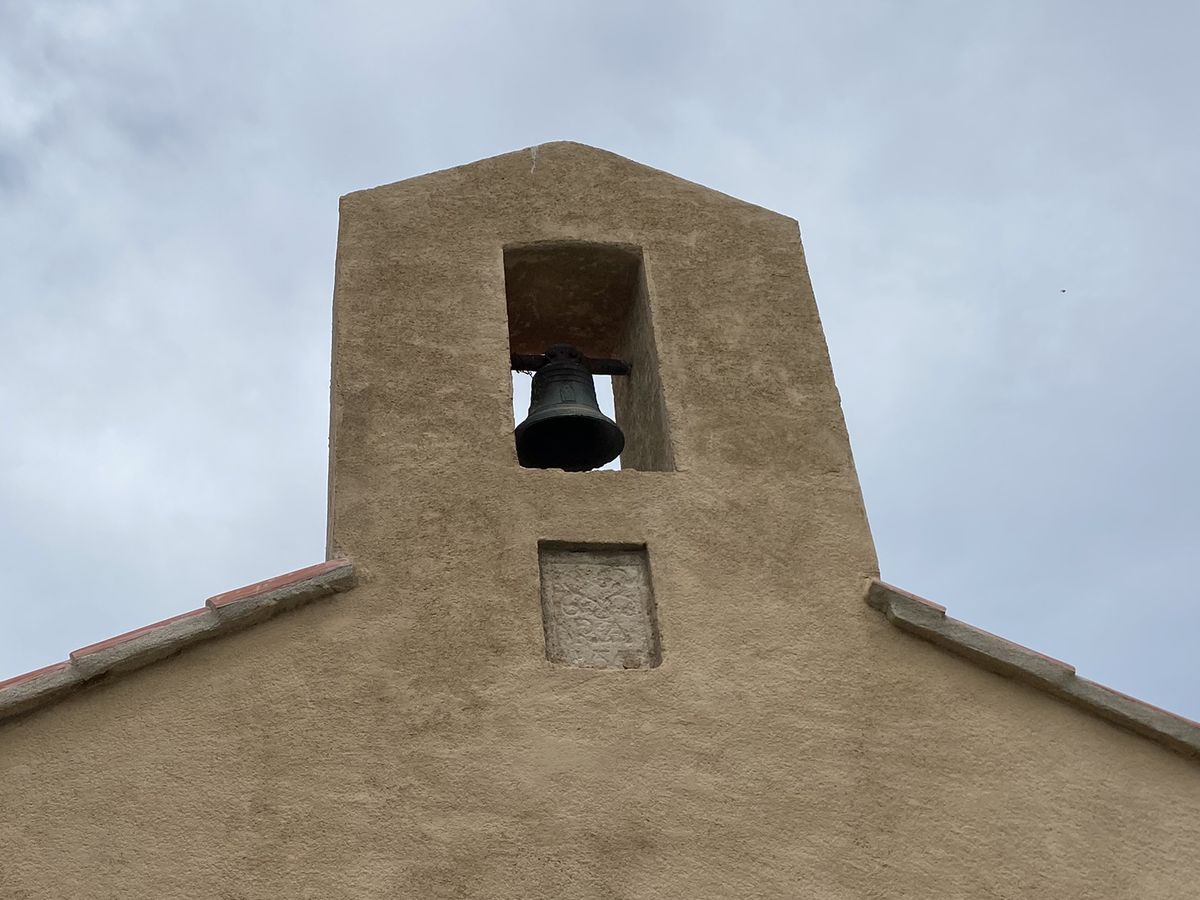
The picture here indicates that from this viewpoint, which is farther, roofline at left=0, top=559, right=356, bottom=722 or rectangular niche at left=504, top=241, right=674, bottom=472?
rectangular niche at left=504, top=241, right=674, bottom=472

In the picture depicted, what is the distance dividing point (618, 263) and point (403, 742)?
2422mm

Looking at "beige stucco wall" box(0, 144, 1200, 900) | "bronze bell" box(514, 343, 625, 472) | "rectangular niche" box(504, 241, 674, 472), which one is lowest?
"beige stucco wall" box(0, 144, 1200, 900)

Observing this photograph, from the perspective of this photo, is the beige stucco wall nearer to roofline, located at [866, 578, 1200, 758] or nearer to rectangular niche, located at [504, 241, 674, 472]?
roofline, located at [866, 578, 1200, 758]

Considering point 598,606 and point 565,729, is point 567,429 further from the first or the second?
point 565,729

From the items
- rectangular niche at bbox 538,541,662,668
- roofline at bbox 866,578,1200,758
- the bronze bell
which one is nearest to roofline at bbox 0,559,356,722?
rectangular niche at bbox 538,541,662,668

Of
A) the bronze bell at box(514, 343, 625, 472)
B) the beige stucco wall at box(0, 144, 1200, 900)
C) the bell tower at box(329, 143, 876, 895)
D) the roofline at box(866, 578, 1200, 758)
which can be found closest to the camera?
the beige stucco wall at box(0, 144, 1200, 900)

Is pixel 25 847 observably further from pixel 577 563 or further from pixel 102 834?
pixel 577 563

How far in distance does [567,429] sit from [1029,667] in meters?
1.98

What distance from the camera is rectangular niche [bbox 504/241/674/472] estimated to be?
5.49 metres

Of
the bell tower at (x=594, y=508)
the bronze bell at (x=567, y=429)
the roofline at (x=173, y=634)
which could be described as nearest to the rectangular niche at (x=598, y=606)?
the bell tower at (x=594, y=508)

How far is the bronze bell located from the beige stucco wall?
0.42 metres

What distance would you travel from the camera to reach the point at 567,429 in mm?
5488

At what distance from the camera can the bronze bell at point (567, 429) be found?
540cm

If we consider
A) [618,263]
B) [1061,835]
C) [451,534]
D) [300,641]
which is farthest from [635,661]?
[618,263]
